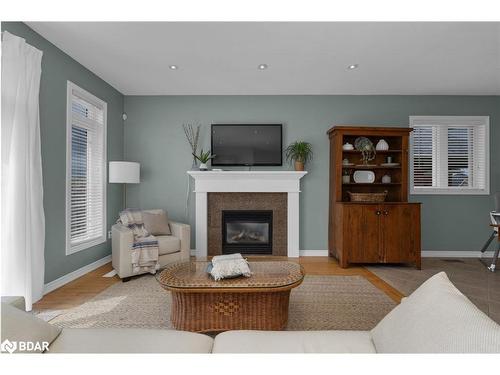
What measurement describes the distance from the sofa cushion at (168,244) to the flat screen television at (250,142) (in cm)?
148

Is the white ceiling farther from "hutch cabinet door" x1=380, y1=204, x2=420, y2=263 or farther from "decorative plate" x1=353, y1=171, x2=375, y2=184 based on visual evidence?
"hutch cabinet door" x1=380, y1=204, x2=420, y2=263

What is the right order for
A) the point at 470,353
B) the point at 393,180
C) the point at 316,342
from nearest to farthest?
the point at 470,353 < the point at 316,342 < the point at 393,180

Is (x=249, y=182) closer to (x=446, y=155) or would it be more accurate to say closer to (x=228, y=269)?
(x=228, y=269)

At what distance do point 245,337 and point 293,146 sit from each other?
3.30m

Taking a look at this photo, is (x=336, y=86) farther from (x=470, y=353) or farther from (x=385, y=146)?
(x=470, y=353)

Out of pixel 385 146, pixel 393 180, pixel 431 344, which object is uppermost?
pixel 385 146

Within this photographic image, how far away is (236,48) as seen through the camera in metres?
2.78

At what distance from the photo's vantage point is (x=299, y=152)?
407 centimetres

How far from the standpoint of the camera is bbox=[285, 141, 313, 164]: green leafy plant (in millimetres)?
4061

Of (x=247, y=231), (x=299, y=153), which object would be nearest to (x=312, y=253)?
(x=247, y=231)

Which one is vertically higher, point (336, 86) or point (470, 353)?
point (336, 86)

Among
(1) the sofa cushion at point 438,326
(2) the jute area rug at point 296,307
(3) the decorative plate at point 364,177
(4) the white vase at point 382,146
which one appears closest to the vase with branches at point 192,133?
(2) the jute area rug at point 296,307

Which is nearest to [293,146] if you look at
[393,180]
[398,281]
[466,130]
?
[393,180]

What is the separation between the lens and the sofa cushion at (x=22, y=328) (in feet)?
3.22
